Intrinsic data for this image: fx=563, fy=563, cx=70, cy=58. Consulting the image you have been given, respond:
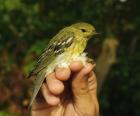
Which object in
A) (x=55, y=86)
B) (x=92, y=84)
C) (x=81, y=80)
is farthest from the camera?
(x=92, y=84)

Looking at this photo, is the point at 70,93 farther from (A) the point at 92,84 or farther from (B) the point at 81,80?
(B) the point at 81,80

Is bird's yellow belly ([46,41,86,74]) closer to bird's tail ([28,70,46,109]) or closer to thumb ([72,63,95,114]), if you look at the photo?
bird's tail ([28,70,46,109])

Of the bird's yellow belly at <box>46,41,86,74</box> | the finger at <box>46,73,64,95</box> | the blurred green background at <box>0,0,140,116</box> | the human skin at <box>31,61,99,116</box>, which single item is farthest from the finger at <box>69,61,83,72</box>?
the blurred green background at <box>0,0,140,116</box>

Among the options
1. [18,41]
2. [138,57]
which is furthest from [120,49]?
[18,41]

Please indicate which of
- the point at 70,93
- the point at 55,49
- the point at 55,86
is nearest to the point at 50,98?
the point at 55,86

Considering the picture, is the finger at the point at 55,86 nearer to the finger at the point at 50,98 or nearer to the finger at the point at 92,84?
the finger at the point at 50,98

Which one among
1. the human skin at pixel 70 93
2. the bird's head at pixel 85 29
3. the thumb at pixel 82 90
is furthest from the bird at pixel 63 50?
the thumb at pixel 82 90

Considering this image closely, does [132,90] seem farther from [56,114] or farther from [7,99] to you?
[56,114]
